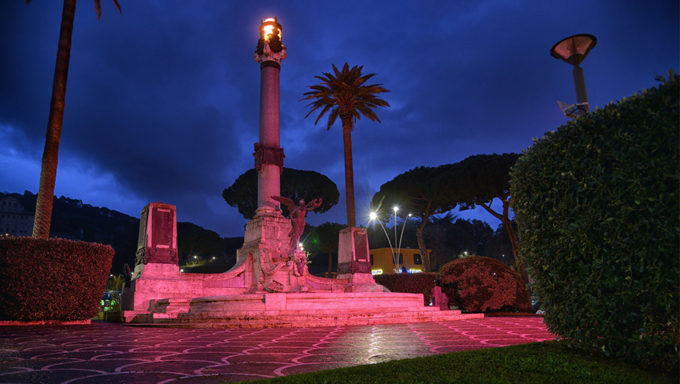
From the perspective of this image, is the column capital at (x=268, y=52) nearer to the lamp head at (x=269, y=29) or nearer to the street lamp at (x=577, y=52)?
the lamp head at (x=269, y=29)

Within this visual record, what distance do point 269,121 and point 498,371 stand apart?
60.2 feet

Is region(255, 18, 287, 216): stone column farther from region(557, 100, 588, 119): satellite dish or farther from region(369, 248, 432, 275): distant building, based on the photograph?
region(369, 248, 432, 275): distant building

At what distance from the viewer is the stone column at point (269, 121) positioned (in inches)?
781

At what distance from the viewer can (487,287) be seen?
58.5 feet

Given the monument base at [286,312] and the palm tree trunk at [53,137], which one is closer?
the monument base at [286,312]

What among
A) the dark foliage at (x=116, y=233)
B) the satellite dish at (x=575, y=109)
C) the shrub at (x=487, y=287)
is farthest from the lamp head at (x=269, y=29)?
the dark foliage at (x=116, y=233)

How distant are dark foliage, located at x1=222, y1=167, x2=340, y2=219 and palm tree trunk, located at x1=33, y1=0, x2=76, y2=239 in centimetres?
2629

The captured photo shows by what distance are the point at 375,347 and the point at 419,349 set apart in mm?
643

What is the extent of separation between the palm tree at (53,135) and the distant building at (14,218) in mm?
58962

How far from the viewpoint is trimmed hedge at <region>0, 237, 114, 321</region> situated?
11.2 m

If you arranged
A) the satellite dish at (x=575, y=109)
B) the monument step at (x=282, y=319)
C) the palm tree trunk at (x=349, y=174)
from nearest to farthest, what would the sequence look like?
the satellite dish at (x=575, y=109) → the monument step at (x=282, y=319) → the palm tree trunk at (x=349, y=174)

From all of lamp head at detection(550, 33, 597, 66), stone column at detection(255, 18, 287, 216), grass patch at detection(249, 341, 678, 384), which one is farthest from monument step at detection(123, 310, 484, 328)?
lamp head at detection(550, 33, 597, 66)

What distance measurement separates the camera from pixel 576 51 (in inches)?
227

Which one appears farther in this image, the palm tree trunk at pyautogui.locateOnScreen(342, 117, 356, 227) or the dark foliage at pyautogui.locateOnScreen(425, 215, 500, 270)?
the dark foliage at pyautogui.locateOnScreen(425, 215, 500, 270)
